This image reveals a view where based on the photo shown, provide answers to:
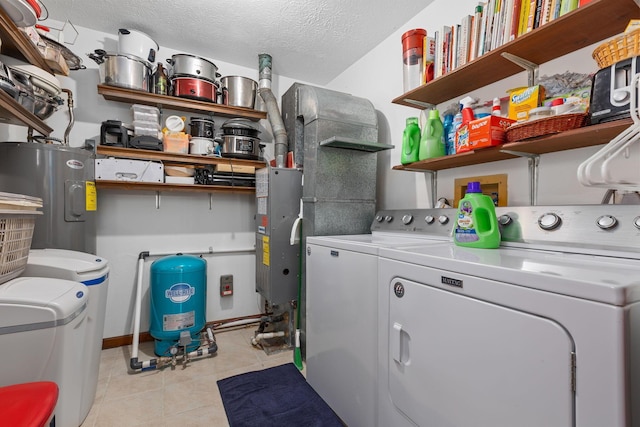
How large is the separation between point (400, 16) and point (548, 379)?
2.34 meters

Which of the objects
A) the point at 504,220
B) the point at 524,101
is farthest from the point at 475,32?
the point at 504,220

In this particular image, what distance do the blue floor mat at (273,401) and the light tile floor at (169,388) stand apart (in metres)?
0.07

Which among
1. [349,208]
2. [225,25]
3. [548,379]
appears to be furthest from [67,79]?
[548,379]

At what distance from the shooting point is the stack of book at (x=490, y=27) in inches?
45.1

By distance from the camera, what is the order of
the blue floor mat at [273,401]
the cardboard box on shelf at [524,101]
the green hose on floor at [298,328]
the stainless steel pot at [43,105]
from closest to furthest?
the cardboard box on shelf at [524,101]
the blue floor mat at [273,401]
the stainless steel pot at [43,105]
the green hose on floor at [298,328]

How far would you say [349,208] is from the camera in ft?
7.12

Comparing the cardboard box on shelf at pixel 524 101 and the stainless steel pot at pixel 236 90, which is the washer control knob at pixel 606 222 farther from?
the stainless steel pot at pixel 236 90

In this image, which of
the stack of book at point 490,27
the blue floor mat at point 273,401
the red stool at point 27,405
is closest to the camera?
the red stool at point 27,405

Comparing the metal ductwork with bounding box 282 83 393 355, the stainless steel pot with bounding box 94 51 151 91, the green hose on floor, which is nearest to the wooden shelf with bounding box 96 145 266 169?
the stainless steel pot with bounding box 94 51 151 91

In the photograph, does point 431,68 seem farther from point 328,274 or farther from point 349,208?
point 328,274

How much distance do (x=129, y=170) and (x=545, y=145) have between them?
8.43 ft

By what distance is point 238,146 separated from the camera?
2465mm

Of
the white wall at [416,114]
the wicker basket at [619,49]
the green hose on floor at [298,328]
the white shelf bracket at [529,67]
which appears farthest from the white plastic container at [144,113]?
the wicker basket at [619,49]

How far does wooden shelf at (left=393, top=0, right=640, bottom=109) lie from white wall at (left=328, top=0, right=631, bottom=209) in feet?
0.19
